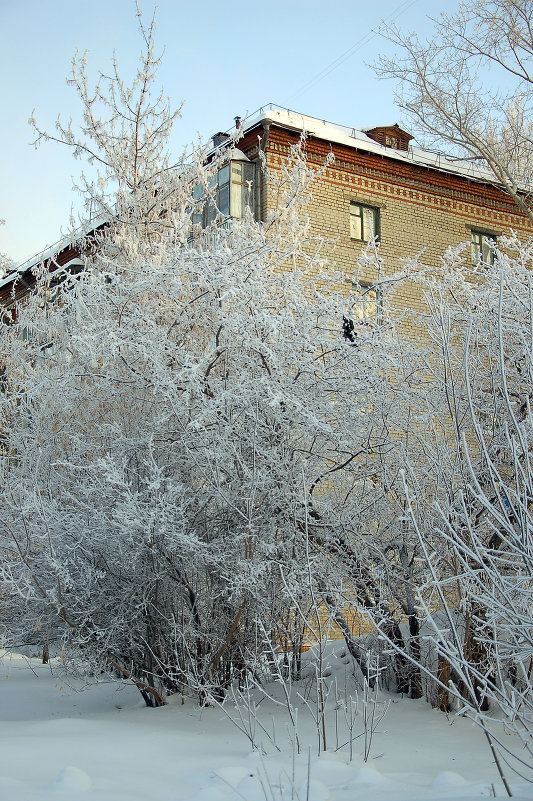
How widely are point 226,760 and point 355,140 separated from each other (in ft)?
39.8

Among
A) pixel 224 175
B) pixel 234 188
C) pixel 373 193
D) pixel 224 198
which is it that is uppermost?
pixel 373 193

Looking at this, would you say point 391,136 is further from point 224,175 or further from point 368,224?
point 224,175

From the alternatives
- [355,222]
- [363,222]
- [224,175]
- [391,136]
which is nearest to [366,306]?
[224,175]

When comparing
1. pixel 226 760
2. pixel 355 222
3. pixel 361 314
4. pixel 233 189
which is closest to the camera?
pixel 226 760

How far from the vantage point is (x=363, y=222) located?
14445 mm

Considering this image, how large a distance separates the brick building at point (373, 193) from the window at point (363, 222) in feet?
0.07

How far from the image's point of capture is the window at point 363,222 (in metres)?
14.3

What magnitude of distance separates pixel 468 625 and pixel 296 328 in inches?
97.7

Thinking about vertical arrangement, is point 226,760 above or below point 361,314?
below

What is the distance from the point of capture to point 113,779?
4184 mm

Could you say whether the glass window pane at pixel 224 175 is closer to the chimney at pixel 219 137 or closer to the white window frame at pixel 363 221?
the chimney at pixel 219 137

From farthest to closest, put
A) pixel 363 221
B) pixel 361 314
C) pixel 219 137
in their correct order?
pixel 219 137
pixel 363 221
pixel 361 314

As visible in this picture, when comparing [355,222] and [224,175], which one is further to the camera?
[355,222]

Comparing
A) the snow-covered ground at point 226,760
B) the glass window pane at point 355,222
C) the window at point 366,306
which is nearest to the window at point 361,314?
the window at point 366,306
